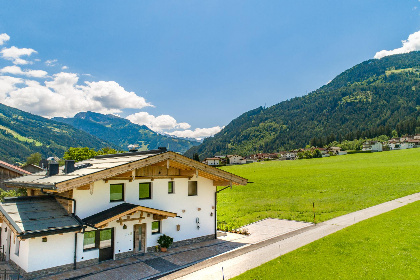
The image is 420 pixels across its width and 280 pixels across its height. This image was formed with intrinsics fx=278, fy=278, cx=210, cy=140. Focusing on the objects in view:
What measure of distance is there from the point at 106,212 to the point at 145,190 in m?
3.28

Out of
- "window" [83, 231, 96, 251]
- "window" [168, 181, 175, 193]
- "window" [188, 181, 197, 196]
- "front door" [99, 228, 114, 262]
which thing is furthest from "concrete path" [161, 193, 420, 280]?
"window" [168, 181, 175, 193]

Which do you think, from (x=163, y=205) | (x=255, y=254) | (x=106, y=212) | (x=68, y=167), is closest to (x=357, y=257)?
(x=255, y=254)

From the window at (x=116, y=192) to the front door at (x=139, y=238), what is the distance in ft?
7.18

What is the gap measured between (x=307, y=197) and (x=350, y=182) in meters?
15.1

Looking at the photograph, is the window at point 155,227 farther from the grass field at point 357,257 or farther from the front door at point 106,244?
the grass field at point 357,257

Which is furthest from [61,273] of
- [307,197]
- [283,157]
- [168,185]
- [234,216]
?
[283,157]

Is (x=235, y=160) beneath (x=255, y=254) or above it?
above

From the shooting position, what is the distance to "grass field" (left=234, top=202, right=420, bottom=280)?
42.5 feet

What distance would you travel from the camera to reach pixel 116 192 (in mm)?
17703

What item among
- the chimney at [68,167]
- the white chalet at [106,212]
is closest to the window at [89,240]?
the white chalet at [106,212]

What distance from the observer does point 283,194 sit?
4522 cm

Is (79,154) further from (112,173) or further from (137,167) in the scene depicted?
(112,173)

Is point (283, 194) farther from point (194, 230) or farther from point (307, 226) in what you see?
point (194, 230)

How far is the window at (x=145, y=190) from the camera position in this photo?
18875mm
